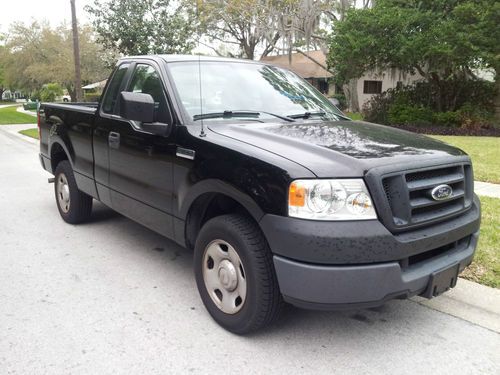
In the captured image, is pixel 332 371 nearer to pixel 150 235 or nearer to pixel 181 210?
pixel 181 210

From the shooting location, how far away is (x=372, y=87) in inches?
1225

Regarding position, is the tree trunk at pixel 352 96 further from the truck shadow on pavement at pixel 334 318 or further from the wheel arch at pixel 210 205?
the wheel arch at pixel 210 205

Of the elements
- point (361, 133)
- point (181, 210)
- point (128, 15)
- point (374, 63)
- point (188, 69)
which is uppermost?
point (128, 15)

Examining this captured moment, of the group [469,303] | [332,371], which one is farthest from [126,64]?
[469,303]

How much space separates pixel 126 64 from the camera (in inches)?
184

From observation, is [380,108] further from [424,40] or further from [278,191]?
[278,191]

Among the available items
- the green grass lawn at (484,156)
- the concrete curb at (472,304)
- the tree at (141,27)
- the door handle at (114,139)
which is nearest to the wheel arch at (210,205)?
the door handle at (114,139)

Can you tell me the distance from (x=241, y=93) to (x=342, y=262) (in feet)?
6.26

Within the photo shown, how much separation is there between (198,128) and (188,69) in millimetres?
835

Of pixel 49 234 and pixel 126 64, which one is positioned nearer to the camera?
pixel 126 64

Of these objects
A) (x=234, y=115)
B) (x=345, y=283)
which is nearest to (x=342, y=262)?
(x=345, y=283)

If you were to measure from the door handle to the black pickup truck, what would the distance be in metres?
0.02

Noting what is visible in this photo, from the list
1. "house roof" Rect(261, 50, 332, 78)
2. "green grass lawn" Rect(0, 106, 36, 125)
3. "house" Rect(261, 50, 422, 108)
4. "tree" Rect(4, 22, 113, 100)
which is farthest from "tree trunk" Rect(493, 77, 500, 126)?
"tree" Rect(4, 22, 113, 100)

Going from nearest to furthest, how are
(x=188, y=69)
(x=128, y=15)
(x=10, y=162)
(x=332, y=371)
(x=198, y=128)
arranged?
(x=332, y=371)
(x=198, y=128)
(x=188, y=69)
(x=10, y=162)
(x=128, y=15)
